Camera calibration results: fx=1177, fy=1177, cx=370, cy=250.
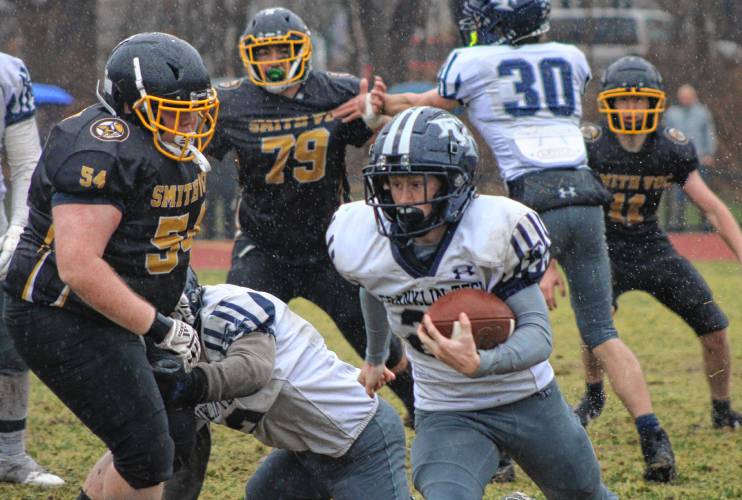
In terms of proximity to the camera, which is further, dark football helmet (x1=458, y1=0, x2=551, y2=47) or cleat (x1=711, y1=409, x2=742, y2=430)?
cleat (x1=711, y1=409, x2=742, y2=430)

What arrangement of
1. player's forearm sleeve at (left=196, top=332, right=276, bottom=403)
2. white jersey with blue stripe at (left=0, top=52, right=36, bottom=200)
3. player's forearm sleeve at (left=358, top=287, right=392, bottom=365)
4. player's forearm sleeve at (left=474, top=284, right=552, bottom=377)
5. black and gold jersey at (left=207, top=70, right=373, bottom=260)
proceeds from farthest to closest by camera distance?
black and gold jersey at (left=207, top=70, right=373, bottom=260) < white jersey with blue stripe at (left=0, top=52, right=36, bottom=200) < player's forearm sleeve at (left=358, top=287, right=392, bottom=365) < player's forearm sleeve at (left=196, top=332, right=276, bottom=403) < player's forearm sleeve at (left=474, top=284, right=552, bottom=377)

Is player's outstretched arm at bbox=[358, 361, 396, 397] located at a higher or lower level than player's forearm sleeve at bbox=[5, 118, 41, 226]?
lower

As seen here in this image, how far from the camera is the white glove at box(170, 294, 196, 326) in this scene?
3.42 metres

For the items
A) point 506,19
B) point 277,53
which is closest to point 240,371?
point 506,19

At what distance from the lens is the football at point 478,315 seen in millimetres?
3082

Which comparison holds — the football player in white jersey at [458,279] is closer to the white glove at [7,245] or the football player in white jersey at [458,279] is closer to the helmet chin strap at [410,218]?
the helmet chin strap at [410,218]

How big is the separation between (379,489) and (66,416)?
3045mm

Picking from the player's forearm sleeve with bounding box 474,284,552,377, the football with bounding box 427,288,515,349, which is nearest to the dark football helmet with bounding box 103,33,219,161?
the football with bounding box 427,288,515,349

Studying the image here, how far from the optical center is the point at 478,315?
3094 mm

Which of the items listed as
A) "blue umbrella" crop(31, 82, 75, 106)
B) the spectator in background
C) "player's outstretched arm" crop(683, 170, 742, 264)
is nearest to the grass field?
"player's outstretched arm" crop(683, 170, 742, 264)

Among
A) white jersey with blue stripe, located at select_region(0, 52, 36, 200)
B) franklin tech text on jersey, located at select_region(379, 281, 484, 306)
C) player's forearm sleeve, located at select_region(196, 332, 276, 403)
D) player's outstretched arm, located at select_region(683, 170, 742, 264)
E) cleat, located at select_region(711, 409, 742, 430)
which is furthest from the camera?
cleat, located at select_region(711, 409, 742, 430)

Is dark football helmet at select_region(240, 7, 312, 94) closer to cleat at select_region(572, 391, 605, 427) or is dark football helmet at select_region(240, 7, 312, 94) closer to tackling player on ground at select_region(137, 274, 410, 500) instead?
tackling player on ground at select_region(137, 274, 410, 500)

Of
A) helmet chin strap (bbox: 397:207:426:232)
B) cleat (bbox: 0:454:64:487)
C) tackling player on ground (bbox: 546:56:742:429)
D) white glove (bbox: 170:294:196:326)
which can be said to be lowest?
cleat (bbox: 0:454:64:487)

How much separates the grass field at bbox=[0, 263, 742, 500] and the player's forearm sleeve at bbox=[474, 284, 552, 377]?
1425 mm
